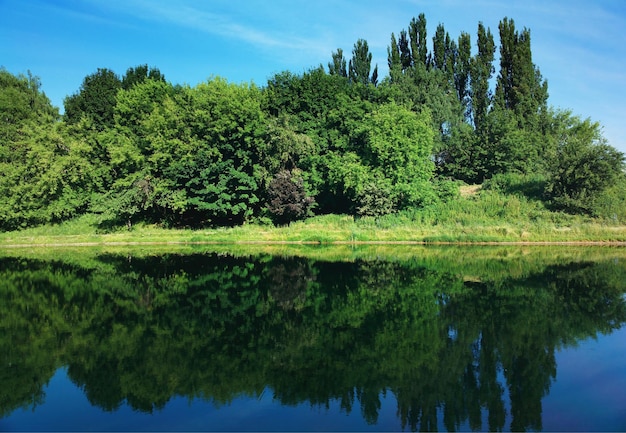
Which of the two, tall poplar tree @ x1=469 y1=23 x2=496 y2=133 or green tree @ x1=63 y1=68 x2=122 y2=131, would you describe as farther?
tall poplar tree @ x1=469 y1=23 x2=496 y2=133

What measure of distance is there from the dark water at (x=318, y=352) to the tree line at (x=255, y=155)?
19.9 meters

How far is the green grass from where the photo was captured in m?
33.3

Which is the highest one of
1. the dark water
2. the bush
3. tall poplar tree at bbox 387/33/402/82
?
tall poplar tree at bbox 387/33/402/82

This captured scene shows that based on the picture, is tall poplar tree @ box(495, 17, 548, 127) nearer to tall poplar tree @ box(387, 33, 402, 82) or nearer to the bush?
tall poplar tree @ box(387, 33, 402, 82)

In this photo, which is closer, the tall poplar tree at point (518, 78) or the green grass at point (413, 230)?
the green grass at point (413, 230)

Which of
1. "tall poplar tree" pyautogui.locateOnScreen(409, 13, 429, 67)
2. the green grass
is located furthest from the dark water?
"tall poplar tree" pyautogui.locateOnScreen(409, 13, 429, 67)

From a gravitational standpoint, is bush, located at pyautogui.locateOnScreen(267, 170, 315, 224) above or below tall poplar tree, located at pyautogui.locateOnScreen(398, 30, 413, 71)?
below

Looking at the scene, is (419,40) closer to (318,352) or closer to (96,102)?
(96,102)

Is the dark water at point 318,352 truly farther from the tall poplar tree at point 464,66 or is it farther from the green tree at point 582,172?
the tall poplar tree at point 464,66

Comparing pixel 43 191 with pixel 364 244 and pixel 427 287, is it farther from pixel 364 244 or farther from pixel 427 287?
pixel 427 287

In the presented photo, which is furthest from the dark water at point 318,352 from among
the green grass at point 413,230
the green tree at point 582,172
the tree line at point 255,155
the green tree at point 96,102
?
the green tree at point 96,102

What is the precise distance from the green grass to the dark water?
12.8m

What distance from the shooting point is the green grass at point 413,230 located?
109ft

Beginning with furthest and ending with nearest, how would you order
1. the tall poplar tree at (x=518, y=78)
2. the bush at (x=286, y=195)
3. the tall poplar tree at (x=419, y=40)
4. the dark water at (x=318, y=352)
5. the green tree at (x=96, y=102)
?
1. the tall poplar tree at (x=419, y=40)
2. the tall poplar tree at (x=518, y=78)
3. the green tree at (x=96, y=102)
4. the bush at (x=286, y=195)
5. the dark water at (x=318, y=352)
